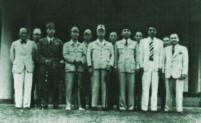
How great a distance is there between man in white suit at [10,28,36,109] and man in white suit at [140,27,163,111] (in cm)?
252

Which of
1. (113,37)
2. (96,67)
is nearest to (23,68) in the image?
(96,67)

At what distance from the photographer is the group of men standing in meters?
8.66

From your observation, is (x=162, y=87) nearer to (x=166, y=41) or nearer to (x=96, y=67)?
(x=166, y=41)

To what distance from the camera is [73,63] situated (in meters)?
8.67

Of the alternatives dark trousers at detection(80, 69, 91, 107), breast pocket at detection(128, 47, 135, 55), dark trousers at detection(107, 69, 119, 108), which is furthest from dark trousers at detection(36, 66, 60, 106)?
breast pocket at detection(128, 47, 135, 55)

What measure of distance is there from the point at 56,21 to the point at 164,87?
158 inches

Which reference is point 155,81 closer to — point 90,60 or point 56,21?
point 90,60

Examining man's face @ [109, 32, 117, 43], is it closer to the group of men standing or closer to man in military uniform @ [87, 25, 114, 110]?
the group of men standing

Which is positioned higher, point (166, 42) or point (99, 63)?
point (166, 42)

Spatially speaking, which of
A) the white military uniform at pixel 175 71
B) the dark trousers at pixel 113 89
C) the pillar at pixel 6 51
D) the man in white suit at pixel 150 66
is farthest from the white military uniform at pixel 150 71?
the pillar at pixel 6 51

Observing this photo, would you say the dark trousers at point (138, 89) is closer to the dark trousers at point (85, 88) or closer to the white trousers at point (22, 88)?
the dark trousers at point (85, 88)

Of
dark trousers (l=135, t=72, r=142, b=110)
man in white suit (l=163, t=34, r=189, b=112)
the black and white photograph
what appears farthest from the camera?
dark trousers (l=135, t=72, r=142, b=110)

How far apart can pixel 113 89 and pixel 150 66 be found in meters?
1.06

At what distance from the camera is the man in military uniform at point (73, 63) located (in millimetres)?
8672
